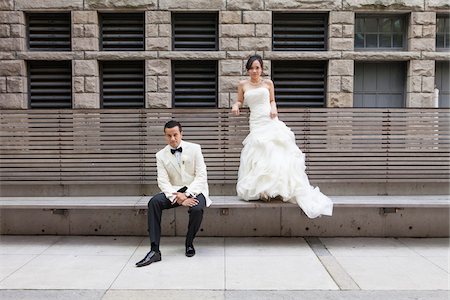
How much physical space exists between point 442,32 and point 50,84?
30.3 feet

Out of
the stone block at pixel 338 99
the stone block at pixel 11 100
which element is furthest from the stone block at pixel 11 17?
the stone block at pixel 338 99

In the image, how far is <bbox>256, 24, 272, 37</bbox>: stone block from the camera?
9250 millimetres

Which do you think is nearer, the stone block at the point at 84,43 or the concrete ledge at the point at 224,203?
the concrete ledge at the point at 224,203

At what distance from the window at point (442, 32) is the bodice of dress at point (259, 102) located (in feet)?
18.9

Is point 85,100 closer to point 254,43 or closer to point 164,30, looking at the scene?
point 164,30

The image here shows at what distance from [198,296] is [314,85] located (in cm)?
675

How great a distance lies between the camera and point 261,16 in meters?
9.24

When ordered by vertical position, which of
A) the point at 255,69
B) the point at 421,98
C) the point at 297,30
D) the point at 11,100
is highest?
the point at 297,30

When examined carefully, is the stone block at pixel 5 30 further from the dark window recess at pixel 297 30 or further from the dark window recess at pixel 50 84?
the dark window recess at pixel 297 30

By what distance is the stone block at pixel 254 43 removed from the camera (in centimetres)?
927

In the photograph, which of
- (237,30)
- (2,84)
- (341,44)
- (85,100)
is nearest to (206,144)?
(237,30)

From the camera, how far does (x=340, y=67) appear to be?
30.7ft

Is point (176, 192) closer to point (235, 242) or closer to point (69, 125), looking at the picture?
point (235, 242)

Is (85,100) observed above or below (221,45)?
below
